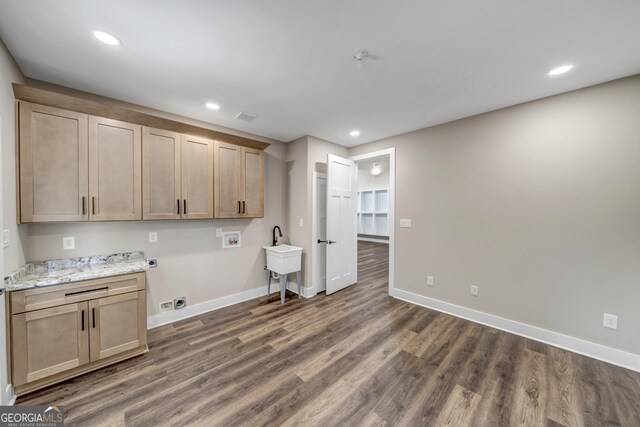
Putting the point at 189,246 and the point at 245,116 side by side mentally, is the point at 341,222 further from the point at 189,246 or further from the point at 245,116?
the point at 189,246

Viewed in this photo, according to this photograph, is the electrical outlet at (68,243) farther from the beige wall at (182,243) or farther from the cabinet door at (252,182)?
the cabinet door at (252,182)

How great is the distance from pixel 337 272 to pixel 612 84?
390cm

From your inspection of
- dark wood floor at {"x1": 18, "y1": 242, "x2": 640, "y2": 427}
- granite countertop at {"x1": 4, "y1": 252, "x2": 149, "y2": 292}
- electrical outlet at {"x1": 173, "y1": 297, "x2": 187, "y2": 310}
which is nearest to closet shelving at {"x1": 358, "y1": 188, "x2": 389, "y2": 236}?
dark wood floor at {"x1": 18, "y1": 242, "x2": 640, "y2": 427}

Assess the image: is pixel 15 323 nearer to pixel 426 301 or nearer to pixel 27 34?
pixel 27 34

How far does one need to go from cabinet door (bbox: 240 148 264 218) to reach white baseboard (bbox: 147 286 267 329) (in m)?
1.31

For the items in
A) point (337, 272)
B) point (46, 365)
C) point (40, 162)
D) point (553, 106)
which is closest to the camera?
point (46, 365)

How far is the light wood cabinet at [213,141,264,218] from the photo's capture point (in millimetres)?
3131

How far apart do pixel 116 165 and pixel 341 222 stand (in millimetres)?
3134

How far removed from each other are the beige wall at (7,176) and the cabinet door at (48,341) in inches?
3.8

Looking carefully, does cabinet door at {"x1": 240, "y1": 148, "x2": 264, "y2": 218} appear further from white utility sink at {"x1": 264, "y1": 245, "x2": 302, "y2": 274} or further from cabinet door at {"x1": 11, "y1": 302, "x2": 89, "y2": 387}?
cabinet door at {"x1": 11, "y1": 302, "x2": 89, "y2": 387}

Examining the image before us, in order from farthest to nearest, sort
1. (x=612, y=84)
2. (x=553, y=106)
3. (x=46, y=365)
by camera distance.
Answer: (x=553, y=106)
(x=612, y=84)
(x=46, y=365)

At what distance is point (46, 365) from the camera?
1842 mm

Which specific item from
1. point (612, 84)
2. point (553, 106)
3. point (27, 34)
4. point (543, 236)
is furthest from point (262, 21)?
point (543, 236)

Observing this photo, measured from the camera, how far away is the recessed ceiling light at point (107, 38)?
64.7 inches
